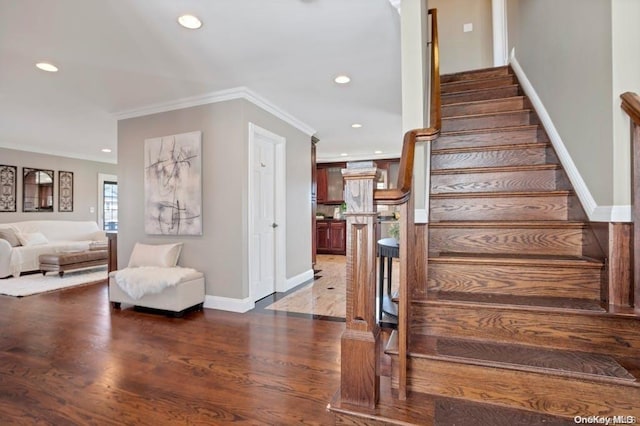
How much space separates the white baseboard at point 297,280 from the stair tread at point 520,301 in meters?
2.97

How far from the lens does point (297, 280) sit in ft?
15.8

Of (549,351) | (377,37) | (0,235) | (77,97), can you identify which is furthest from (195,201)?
(0,235)

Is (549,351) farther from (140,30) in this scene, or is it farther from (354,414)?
(140,30)

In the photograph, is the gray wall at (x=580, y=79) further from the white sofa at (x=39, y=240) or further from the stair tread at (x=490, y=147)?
the white sofa at (x=39, y=240)

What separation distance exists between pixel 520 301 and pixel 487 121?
1.83m

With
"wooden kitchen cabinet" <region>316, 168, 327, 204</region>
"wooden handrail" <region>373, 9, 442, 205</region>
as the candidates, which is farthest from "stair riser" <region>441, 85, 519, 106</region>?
"wooden kitchen cabinet" <region>316, 168, 327, 204</region>

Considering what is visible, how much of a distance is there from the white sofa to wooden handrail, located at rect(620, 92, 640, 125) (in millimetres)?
7337

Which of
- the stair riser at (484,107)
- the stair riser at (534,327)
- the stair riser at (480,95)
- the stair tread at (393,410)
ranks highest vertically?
the stair riser at (480,95)

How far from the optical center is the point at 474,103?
9.93 feet

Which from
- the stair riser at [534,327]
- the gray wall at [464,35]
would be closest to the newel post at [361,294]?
the stair riser at [534,327]

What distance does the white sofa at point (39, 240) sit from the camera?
523cm

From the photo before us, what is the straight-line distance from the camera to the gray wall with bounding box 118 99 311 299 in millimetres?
3574

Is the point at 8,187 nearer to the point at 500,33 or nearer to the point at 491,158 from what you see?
the point at 491,158

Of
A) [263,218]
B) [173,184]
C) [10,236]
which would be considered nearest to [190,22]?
[173,184]
